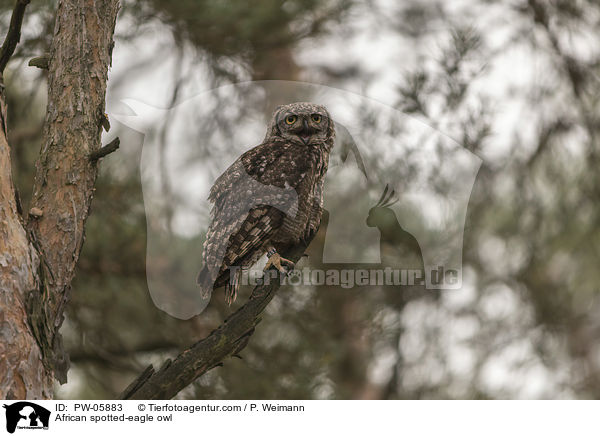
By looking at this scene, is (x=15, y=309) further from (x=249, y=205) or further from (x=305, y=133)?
(x=305, y=133)

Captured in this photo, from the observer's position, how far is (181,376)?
3.73 ft

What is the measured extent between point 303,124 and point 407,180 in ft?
2.35

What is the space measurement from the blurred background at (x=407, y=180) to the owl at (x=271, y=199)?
0.56 metres

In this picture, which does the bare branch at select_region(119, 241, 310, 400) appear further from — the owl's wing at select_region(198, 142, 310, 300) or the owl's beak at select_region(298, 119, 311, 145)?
the owl's beak at select_region(298, 119, 311, 145)

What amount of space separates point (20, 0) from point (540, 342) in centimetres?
255

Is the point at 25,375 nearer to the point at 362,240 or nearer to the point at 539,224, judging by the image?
the point at 362,240

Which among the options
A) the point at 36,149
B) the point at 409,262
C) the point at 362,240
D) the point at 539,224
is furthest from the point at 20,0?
the point at 539,224

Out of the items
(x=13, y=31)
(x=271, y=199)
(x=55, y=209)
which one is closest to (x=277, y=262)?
(x=271, y=199)

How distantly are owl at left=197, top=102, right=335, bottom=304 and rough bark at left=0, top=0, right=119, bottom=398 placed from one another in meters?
0.31

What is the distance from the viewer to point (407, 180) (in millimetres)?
2039
